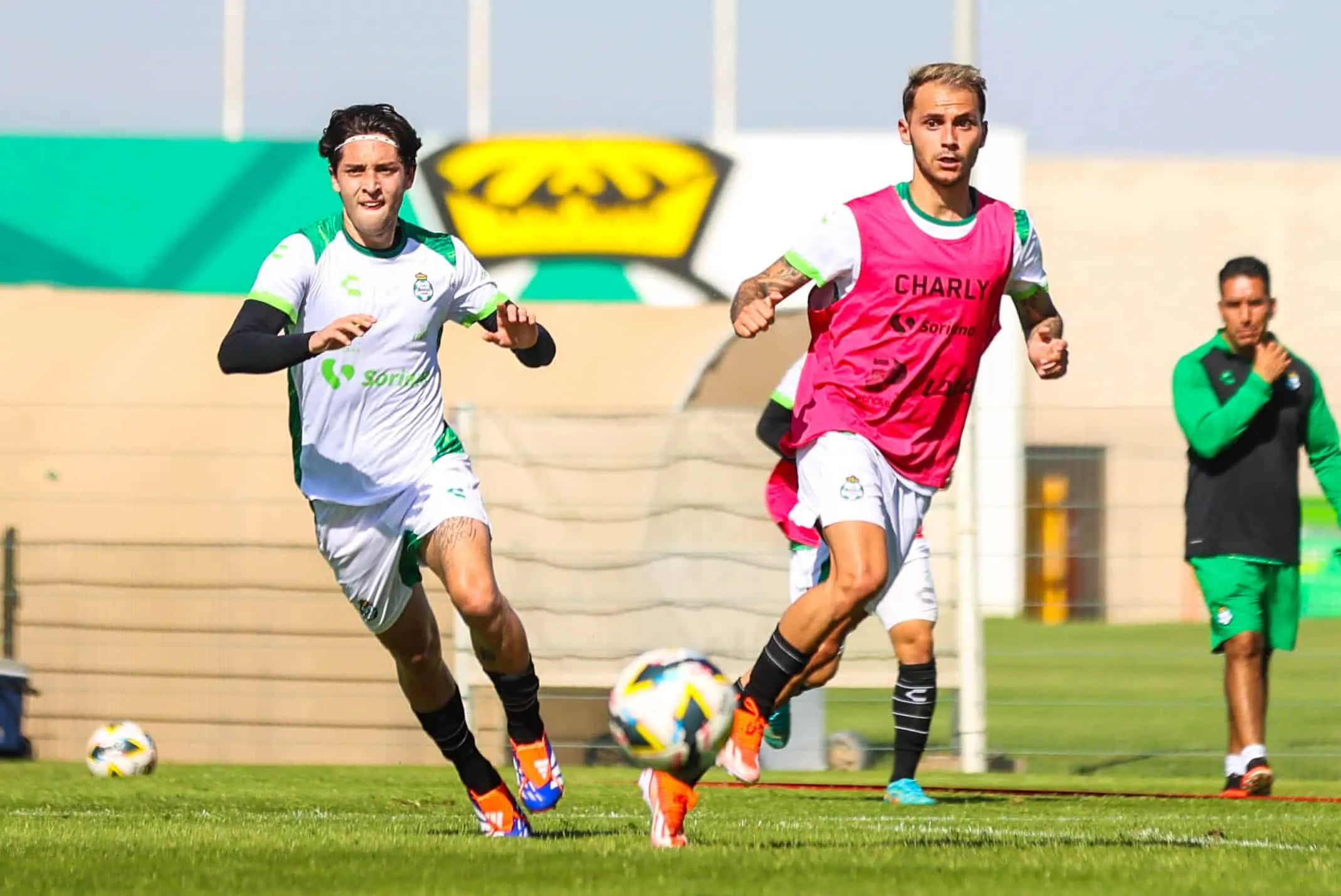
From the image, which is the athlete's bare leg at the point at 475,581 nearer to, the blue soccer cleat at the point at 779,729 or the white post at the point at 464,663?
the blue soccer cleat at the point at 779,729

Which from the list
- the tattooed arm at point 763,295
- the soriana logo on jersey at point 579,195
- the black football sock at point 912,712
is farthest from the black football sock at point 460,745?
the soriana logo on jersey at point 579,195

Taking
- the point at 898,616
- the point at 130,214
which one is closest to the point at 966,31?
the point at 898,616

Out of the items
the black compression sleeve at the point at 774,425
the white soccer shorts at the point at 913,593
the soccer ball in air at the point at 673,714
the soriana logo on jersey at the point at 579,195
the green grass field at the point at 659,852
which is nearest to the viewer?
the green grass field at the point at 659,852

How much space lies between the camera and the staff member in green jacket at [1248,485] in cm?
920

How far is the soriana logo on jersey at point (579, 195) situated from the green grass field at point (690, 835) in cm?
1011

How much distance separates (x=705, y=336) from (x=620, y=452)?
390 centimetres

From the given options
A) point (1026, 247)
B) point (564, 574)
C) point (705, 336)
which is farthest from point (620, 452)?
point (1026, 247)

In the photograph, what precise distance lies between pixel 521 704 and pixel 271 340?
134 cm

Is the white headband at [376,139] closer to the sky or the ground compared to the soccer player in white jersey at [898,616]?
closer to the sky

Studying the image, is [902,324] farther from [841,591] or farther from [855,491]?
[841,591]

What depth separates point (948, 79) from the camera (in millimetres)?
6613

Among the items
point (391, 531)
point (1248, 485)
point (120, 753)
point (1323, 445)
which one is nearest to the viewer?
point (391, 531)

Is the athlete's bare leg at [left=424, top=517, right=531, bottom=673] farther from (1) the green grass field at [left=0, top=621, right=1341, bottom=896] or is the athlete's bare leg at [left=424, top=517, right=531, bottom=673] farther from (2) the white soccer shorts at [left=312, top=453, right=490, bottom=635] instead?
(1) the green grass field at [left=0, top=621, right=1341, bottom=896]

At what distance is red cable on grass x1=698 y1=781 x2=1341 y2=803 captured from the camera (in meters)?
9.20
